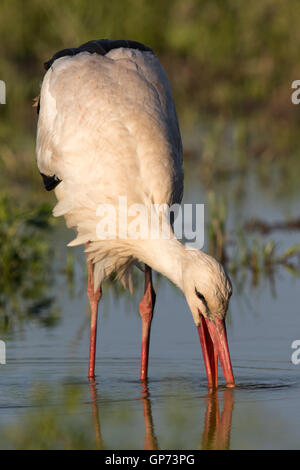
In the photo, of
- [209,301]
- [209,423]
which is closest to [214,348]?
[209,301]

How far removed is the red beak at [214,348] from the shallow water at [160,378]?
0.27 ft

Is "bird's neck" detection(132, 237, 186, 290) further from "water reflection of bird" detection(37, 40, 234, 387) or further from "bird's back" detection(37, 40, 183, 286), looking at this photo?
"bird's back" detection(37, 40, 183, 286)

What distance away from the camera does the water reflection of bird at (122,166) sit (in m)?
7.24

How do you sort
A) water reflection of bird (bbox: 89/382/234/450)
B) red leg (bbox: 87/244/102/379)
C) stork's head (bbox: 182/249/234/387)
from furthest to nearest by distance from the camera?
red leg (bbox: 87/244/102/379), stork's head (bbox: 182/249/234/387), water reflection of bird (bbox: 89/382/234/450)

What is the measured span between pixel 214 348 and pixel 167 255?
66 centimetres

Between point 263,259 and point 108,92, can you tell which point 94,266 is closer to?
point 108,92

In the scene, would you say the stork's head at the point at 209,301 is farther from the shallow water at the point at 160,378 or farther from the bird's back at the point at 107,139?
the bird's back at the point at 107,139

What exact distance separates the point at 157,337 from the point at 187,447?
272cm

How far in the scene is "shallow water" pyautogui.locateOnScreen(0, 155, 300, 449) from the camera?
20.6ft

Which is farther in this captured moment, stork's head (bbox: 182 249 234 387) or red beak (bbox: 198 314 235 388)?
red beak (bbox: 198 314 235 388)

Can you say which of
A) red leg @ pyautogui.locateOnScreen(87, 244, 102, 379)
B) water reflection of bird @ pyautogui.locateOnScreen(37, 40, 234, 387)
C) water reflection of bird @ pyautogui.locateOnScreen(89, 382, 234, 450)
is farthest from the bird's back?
water reflection of bird @ pyautogui.locateOnScreen(89, 382, 234, 450)

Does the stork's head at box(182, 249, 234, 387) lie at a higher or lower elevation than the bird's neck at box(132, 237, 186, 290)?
lower

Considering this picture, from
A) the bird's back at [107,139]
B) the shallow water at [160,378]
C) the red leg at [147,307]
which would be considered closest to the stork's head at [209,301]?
the shallow water at [160,378]

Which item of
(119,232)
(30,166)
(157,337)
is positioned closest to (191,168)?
(30,166)
